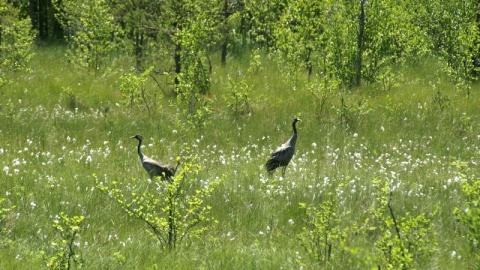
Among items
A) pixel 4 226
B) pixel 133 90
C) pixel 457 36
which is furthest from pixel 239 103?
pixel 4 226

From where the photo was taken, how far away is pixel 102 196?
923cm

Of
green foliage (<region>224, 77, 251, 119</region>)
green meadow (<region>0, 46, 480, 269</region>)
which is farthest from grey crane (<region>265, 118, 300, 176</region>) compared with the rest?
green foliage (<region>224, 77, 251, 119</region>)

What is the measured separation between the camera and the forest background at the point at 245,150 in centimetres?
731

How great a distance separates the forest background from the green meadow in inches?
1.5

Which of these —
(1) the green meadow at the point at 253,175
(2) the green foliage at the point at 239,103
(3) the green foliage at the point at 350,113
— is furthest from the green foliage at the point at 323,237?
(2) the green foliage at the point at 239,103

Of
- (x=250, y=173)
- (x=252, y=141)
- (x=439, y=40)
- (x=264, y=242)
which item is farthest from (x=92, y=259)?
(x=439, y=40)

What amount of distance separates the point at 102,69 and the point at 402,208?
14210mm

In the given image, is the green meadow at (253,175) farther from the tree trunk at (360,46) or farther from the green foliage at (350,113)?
Result: the tree trunk at (360,46)

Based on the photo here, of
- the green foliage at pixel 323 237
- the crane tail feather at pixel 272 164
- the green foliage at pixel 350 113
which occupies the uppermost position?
the green foliage at pixel 323 237

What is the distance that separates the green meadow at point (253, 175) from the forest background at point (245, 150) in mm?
39

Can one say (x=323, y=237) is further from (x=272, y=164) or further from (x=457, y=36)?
(x=457, y=36)

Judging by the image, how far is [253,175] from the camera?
414 inches

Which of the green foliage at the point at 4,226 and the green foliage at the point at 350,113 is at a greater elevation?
the green foliage at the point at 4,226

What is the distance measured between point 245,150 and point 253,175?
2168 millimetres
